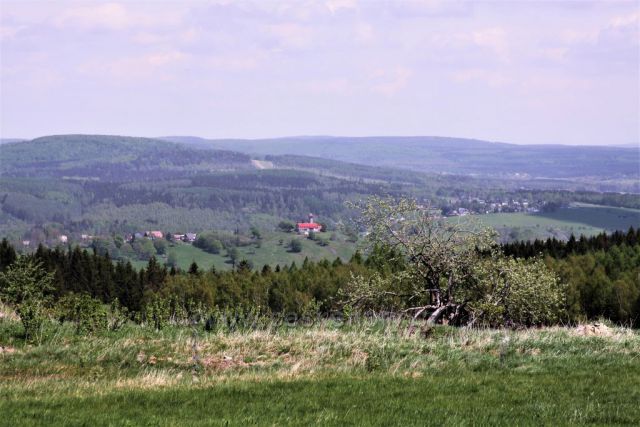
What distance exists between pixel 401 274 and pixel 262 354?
17.8 metres

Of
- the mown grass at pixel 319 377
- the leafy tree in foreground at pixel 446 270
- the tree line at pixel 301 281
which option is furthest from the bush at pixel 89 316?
the tree line at pixel 301 281

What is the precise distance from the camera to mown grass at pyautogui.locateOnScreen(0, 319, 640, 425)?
599 inches

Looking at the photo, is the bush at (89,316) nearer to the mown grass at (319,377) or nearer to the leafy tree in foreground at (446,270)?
the mown grass at (319,377)

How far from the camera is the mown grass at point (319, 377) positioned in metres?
15.2

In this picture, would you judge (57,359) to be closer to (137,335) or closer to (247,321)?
(137,335)

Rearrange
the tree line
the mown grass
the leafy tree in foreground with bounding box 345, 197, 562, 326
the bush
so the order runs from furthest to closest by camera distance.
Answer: the tree line, the leafy tree in foreground with bounding box 345, 197, 562, 326, the bush, the mown grass

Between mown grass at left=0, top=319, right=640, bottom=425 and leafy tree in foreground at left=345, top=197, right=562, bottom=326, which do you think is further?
leafy tree in foreground at left=345, top=197, right=562, bottom=326

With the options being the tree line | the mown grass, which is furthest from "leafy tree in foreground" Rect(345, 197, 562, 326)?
the tree line

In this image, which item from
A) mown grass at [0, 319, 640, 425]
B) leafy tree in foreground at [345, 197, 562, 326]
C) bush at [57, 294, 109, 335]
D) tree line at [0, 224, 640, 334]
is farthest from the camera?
tree line at [0, 224, 640, 334]

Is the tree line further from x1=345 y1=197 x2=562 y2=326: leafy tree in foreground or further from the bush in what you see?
the bush

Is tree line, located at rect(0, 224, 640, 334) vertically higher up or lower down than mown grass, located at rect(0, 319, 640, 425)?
lower down

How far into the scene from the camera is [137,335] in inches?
1049

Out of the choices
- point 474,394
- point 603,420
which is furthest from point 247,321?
point 603,420

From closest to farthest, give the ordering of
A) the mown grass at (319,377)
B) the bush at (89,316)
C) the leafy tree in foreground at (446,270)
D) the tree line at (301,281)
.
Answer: the mown grass at (319,377)
the bush at (89,316)
the leafy tree in foreground at (446,270)
the tree line at (301,281)
